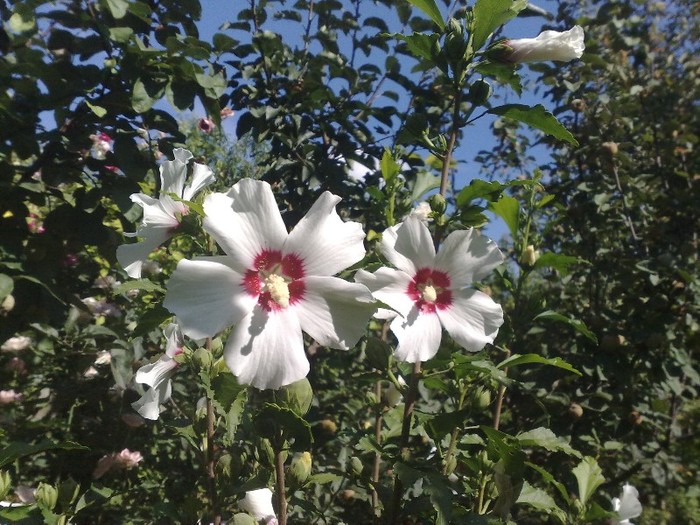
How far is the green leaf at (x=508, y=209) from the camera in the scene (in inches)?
44.5

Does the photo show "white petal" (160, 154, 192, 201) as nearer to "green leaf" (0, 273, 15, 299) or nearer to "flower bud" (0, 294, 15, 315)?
"green leaf" (0, 273, 15, 299)

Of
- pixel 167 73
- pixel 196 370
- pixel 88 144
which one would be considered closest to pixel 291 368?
pixel 196 370

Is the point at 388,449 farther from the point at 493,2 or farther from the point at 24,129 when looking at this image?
the point at 24,129

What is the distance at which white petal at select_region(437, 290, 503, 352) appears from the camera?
3.32ft

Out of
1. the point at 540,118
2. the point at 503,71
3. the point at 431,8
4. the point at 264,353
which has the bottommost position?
the point at 264,353

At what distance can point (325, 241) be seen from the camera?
33.2 inches

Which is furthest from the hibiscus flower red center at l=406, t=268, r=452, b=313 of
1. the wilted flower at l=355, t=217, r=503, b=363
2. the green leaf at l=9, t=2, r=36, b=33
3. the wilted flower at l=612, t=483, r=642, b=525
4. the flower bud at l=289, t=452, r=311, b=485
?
the green leaf at l=9, t=2, r=36, b=33

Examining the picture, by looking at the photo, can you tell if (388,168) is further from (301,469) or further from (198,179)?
(301,469)

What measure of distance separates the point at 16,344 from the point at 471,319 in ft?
7.25

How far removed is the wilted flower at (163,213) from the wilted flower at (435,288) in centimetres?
35

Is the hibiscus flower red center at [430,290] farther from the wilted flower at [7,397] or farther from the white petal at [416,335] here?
the wilted flower at [7,397]

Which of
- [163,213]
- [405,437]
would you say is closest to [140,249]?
[163,213]

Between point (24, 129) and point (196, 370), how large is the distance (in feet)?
5.23

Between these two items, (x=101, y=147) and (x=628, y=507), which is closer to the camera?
(x=628, y=507)
